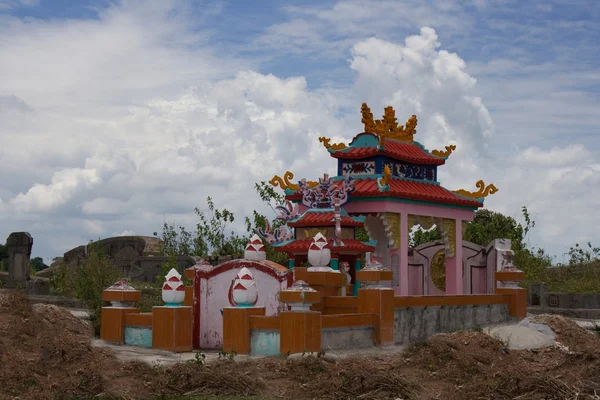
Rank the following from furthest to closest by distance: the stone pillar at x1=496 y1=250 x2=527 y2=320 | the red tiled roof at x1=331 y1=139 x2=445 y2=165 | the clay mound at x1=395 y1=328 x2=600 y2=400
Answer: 1. the stone pillar at x1=496 y1=250 x2=527 y2=320
2. the red tiled roof at x1=331 y1=139 x2=445 y2=165
3. the clay mound at x1=395 y1=328 x2=600 y2=400

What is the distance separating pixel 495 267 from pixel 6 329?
44.3 feet

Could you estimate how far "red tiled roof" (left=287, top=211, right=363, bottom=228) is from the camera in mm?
17812

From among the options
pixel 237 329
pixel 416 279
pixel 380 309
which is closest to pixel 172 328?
pixel 237 329

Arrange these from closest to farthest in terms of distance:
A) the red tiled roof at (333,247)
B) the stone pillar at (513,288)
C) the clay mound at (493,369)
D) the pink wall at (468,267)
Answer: the clay mound at (493,369)
the red tiled roof at (333,247)
the stone pillar at (513,288)
the pink wall at (468,267)

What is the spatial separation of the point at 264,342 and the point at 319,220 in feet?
14.7

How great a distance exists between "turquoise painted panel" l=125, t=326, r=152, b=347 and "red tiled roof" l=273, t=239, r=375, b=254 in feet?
11.9

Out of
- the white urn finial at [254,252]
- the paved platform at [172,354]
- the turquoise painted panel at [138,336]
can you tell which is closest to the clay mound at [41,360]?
the paved platform at [172,354]

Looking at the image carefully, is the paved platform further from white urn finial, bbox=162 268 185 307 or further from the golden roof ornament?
the golden roof ornament

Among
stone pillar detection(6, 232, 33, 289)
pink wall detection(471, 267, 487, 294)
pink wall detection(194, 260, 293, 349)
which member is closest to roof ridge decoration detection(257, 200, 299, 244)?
pink wall detection(194, 260, 293, 349)

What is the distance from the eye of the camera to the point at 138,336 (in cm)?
1584

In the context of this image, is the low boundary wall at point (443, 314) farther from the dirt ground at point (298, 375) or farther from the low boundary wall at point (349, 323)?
the dirt ground at point (298, 375)

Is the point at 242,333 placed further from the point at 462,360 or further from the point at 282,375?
the point at 462,360

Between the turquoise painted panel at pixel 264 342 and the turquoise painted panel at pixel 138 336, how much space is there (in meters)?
2.61

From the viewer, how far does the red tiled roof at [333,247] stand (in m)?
17.4
